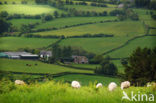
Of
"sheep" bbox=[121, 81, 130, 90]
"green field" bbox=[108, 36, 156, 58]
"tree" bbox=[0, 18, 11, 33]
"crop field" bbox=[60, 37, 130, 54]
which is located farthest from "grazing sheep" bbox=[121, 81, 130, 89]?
"tree" bbox=[0, 18, 11, 33]

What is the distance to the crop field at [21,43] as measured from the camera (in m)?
12.4

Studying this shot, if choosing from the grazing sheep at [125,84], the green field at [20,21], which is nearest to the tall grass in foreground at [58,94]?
the grazing sheep at [125,84]

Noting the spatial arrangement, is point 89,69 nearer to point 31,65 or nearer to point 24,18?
point 31,65

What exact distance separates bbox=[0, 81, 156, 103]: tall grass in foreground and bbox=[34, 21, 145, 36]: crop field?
8.02 feet

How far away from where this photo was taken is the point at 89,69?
12.5 metres

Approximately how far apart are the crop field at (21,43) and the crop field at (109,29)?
1.11 ft

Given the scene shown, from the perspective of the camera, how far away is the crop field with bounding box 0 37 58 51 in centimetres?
1244

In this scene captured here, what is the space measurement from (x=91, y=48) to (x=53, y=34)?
1.20 metres

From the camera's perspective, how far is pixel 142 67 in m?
13.1

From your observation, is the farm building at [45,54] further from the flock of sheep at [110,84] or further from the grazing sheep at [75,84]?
the grazing sheep at [75,84]

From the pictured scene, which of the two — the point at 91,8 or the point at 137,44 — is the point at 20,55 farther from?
the point at 137,44

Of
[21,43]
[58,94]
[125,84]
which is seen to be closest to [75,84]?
[58,94]

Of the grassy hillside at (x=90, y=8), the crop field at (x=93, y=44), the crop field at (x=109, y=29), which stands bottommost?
the crop field at (x=93, y=44)

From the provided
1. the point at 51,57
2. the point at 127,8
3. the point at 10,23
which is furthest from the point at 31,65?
the point at 127,8
